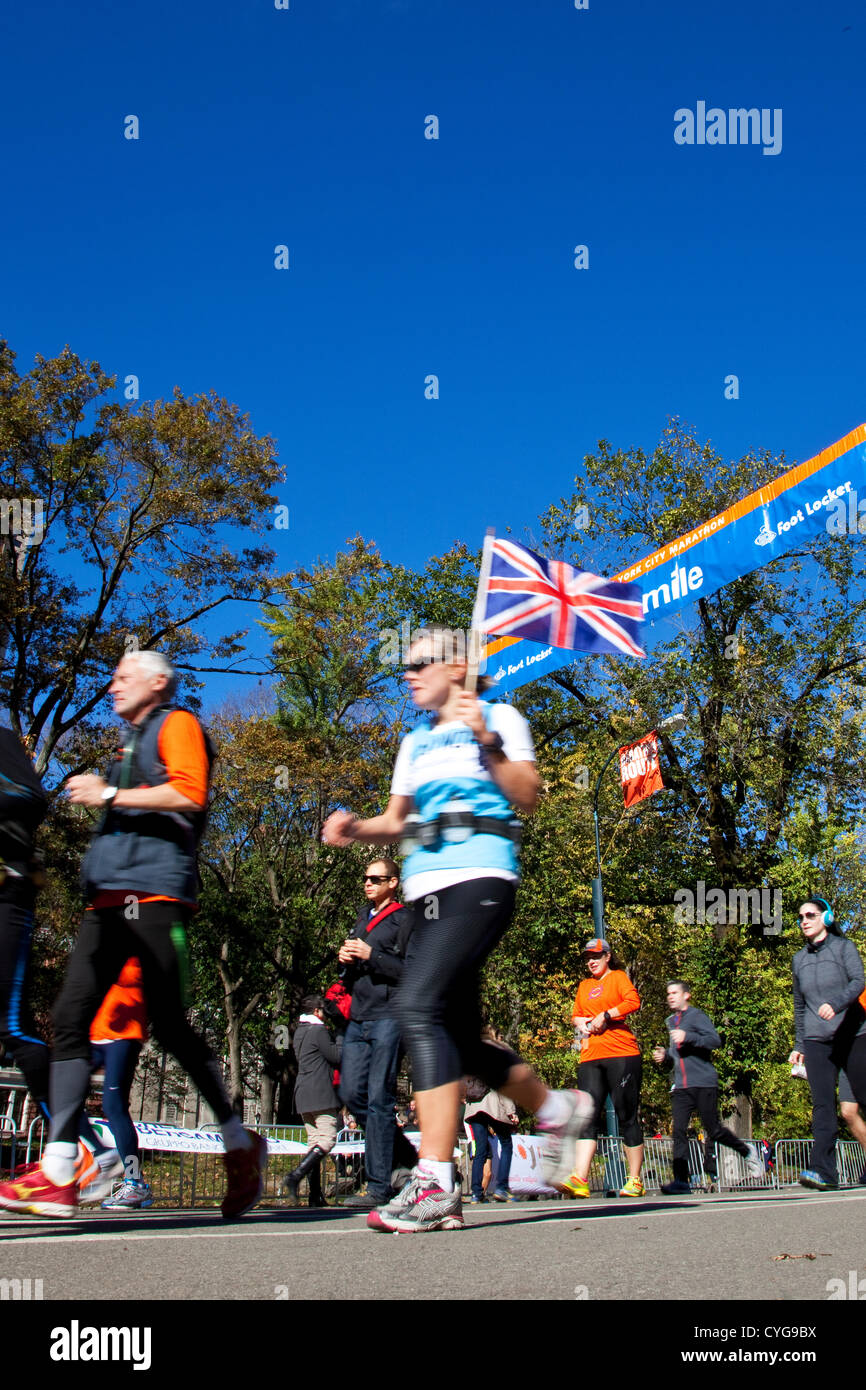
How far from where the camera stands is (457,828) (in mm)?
4078

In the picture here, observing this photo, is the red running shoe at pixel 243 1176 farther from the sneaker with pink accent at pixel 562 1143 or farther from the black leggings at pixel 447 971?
the sneaker with pink accent at pixel 562 1143

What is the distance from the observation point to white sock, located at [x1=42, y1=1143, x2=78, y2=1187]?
4.18m

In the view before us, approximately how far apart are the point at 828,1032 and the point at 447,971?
19.1ft

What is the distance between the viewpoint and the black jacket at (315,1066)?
8648mm

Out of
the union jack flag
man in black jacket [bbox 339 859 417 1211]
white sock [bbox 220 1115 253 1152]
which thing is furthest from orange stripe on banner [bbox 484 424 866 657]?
white sock [bbox 220 1115 253 1152]

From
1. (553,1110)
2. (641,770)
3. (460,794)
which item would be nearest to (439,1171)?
(553,1110)

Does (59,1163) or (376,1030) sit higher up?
(376,1030)

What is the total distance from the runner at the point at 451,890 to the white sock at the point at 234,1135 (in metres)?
0.56

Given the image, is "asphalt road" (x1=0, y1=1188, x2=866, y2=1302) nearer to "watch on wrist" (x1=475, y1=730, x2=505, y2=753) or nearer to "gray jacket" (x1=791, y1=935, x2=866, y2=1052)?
"watch on wrist" (x1=475, y1=730, x2=505, y2=753)

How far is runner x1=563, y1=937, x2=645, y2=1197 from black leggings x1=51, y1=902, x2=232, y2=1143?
5063 mm

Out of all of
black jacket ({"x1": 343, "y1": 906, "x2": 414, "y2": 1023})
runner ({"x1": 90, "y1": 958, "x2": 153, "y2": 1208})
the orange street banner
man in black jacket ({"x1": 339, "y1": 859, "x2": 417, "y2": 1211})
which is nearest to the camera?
runner ({"x1": 90, "y1": 958, "x2": 153, "y2": 1208})

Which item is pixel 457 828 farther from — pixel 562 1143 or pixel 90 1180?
pixel 90 1180

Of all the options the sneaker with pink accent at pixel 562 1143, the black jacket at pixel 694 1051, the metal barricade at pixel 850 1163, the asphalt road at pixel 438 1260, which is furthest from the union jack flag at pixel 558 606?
the metal barricade at pixel 850 1163
